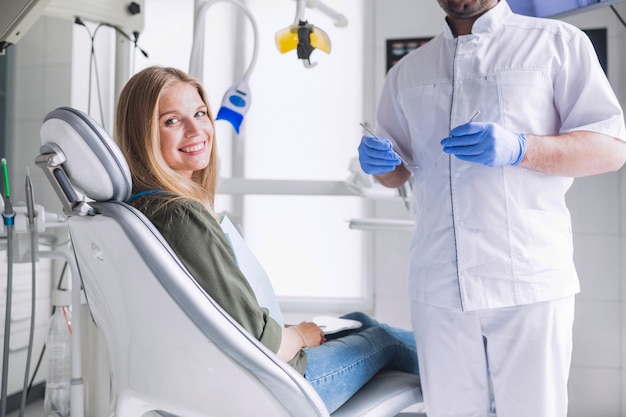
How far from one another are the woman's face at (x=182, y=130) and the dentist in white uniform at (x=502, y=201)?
0.40 metres

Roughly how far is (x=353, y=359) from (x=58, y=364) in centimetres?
134

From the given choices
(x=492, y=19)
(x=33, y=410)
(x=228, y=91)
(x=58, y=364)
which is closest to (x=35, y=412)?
(x=33, y=410)

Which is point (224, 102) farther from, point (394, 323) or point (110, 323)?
point (394, 323)

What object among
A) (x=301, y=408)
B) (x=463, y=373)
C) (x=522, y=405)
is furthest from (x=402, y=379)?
(x=301, y=408)

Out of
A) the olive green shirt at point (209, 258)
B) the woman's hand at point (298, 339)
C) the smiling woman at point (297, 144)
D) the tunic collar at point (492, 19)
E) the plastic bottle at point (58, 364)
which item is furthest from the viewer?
the smiling woman at point (297, 144)

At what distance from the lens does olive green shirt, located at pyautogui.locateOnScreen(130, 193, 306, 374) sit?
908 mm

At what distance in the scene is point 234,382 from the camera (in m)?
0.86

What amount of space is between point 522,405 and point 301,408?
534 mm

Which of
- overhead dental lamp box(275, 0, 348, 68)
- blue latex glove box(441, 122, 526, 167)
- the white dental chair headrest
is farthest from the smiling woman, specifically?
the white dental chair headrest

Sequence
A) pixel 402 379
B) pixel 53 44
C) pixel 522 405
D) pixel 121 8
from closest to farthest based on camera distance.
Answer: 1. pixel 522 405
2. pixel 402 379
3. pixel 121 8
4. pixel 53 44

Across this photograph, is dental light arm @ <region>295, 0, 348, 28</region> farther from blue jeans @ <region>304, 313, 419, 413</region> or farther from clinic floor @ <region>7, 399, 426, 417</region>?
clinic floor @ <region>7, 399, 426, 417</region>

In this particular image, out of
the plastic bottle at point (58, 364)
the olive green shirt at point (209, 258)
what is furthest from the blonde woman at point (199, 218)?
the plastic bottle at point (58, 364)

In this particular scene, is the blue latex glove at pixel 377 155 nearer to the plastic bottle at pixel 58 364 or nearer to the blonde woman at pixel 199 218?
the blonde woman at pixel 199 218

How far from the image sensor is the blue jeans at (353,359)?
107 cm
